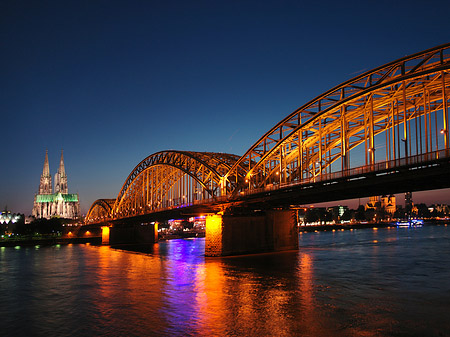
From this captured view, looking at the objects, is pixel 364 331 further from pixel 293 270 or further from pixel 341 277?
pixel 293 270

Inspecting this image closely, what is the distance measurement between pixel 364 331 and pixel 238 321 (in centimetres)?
647

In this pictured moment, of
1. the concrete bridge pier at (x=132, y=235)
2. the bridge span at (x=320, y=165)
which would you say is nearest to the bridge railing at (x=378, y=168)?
the bridge span at (x=320, y=165)

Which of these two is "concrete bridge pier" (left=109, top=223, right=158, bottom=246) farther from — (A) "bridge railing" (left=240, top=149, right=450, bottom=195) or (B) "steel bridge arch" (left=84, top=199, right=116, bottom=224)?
(A) "bridge railing" (left=240, top=149, right=450, bottom=195)

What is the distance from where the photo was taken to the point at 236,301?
27859 mm

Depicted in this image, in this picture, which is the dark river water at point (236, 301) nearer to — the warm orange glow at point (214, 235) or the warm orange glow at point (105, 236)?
the warm orange glow at point (214, 235)

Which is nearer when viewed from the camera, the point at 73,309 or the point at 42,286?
the point at 73,309

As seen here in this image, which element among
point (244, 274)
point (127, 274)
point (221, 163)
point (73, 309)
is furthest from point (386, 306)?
point (221, 163)

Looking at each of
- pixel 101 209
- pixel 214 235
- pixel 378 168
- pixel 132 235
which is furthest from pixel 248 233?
Answer: pixel 101 209

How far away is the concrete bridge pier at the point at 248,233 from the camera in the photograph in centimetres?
5722

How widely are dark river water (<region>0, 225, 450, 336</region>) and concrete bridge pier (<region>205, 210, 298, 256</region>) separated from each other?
958 cm

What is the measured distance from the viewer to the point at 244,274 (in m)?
40.1

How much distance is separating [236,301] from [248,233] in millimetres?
31652

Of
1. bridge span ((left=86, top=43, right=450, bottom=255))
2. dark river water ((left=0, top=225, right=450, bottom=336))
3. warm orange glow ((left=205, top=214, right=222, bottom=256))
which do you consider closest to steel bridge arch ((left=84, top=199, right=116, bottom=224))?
bridge span ((left=86, top=43, right=450, bottom=255))

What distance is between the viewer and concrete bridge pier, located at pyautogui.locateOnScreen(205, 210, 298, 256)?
57.2 m
